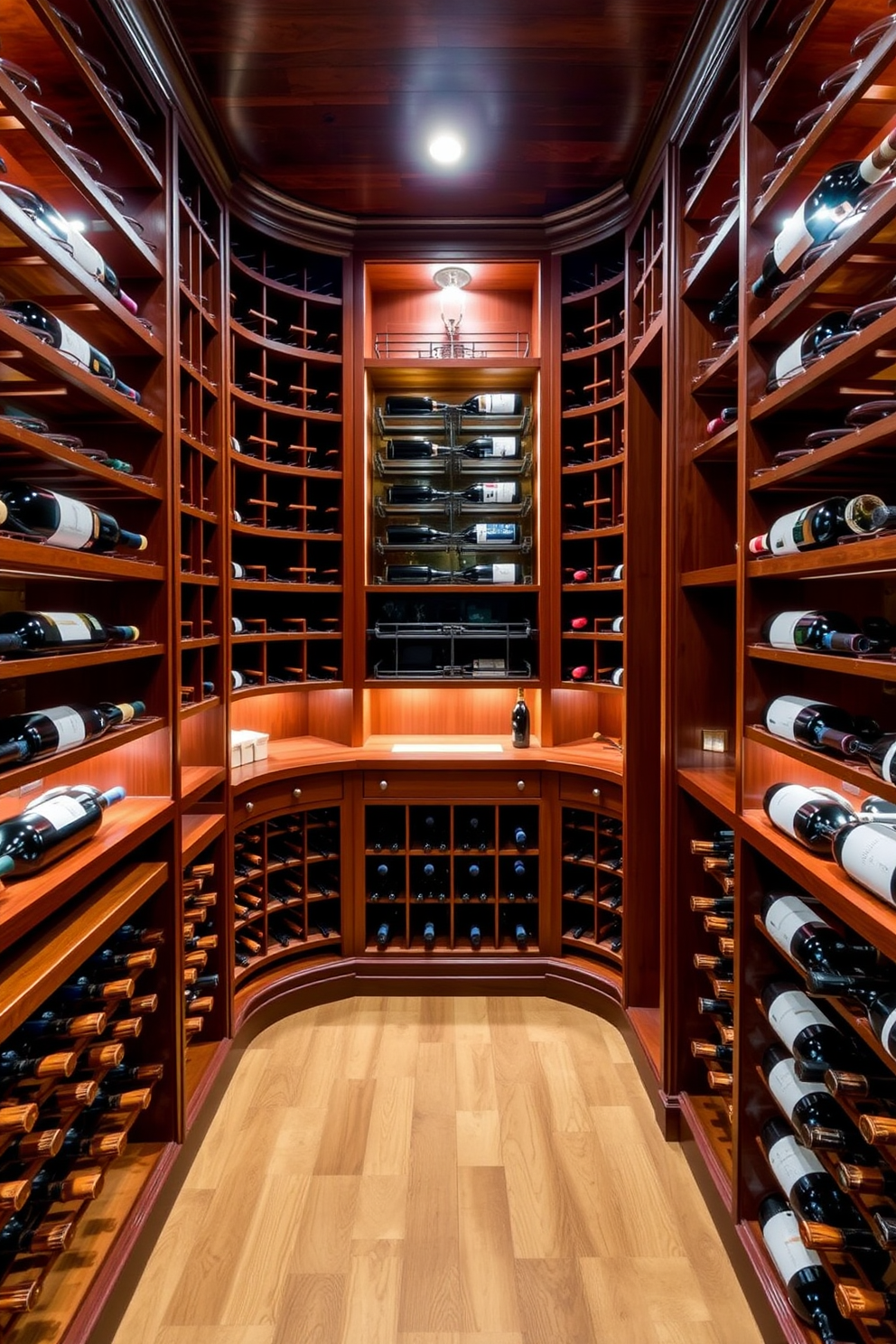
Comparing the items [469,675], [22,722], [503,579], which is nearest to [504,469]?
[503,579]

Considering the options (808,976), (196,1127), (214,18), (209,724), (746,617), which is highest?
(214,18)

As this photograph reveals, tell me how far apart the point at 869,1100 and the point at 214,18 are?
276 cm

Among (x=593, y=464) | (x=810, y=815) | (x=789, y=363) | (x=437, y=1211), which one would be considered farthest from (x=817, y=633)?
(x=593, y=464)

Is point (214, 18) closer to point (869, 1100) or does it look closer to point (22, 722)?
point (22, 722)

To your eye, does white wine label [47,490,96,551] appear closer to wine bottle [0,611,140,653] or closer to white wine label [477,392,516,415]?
wine bottle [0,611,140,653]

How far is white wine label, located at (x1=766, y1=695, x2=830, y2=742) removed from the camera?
145 cm

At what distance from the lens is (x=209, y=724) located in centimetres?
252

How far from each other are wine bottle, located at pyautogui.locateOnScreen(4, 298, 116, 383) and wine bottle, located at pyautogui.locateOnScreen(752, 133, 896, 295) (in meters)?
1.35

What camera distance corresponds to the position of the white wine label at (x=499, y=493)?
3.30 metres

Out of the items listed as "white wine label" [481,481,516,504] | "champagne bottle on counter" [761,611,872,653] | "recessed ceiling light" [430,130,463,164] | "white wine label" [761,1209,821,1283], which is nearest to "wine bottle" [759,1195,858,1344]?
"white wine label" [761,1209,821,1283]

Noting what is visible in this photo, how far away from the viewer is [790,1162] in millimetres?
1466

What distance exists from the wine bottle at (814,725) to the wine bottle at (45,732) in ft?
4.37

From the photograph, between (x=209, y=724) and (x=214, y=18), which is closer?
(x=214, y=18)

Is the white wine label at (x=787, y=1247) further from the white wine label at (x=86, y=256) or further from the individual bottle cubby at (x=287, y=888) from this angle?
the white wine label at (x=86, y=256)
